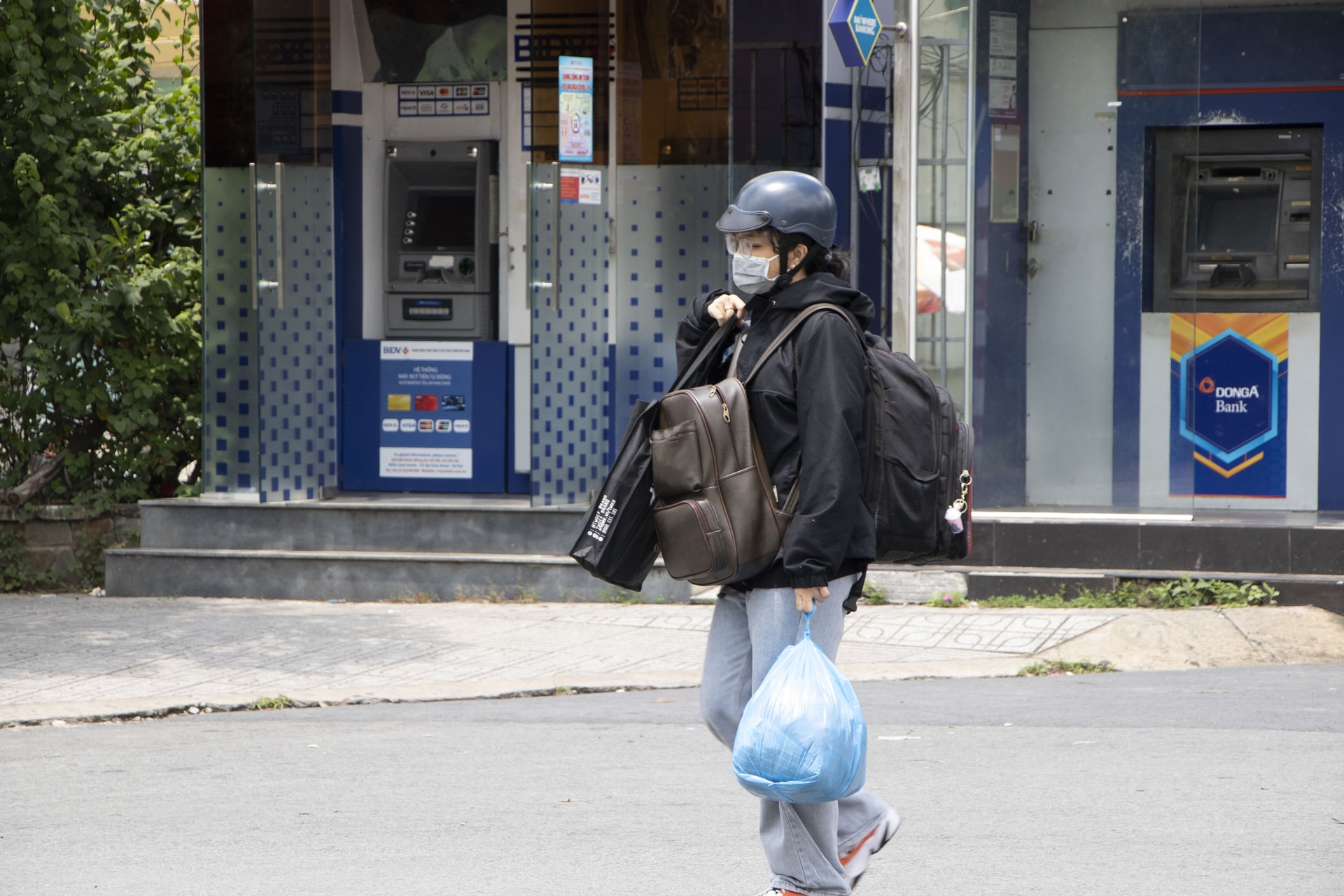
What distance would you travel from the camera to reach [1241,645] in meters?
7.97

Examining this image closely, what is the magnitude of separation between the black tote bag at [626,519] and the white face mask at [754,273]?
379 mm

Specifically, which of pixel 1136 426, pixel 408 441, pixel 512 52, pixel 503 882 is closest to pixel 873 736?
pixel 503 882

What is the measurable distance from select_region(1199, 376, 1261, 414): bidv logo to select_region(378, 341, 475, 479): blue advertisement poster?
15.3ft

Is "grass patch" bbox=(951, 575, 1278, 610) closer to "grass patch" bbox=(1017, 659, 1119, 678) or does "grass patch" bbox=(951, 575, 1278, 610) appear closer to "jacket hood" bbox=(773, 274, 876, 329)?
"grass patch" bbox=(1017, 659, 1119, 678)

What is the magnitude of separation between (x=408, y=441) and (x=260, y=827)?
18.7 ft

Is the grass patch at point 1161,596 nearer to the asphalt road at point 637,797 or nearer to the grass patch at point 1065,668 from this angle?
the grass patch at point 1065,668

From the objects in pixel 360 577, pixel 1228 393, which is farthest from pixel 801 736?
pixel 1228 393

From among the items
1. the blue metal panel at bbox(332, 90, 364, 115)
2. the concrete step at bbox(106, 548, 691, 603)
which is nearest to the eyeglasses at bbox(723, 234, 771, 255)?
the concrete step at bbox(106, 548, 691, 603)

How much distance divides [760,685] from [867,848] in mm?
527

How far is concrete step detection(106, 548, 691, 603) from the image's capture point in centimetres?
940

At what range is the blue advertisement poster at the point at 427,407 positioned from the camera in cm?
1036

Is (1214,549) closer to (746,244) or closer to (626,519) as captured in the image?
(746,244)

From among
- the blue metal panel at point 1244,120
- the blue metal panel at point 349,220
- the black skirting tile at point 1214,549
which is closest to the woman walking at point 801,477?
the black skirting tile at point 1214,549

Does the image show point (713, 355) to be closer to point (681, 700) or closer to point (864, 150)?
point (681, 700)
